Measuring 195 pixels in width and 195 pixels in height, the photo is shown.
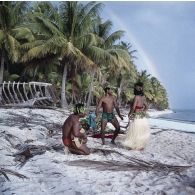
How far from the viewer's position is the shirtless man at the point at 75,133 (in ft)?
21.7

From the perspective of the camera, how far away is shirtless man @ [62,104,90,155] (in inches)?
261

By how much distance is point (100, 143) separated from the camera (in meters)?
8.62

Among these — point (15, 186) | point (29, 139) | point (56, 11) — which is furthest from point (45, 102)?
point (15, 186)

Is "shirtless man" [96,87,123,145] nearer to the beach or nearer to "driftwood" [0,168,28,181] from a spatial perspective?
the beach

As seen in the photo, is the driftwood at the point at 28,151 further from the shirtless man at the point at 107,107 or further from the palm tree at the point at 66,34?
the palm tree at the point at 66,34

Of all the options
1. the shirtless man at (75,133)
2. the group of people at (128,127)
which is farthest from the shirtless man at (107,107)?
the shirtless man at (75,133)

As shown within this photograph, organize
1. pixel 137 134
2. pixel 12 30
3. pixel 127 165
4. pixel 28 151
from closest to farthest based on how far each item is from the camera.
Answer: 1. pixel 127 165
2. pixel 28 151
3. pixel 137 134
4. pixel 12 30

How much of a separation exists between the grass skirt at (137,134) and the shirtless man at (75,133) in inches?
55.0

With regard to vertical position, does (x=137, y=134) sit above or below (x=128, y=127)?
below

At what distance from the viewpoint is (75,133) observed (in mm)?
6609

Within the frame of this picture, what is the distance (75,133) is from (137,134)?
1.74m

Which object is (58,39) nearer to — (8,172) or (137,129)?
(137,129)

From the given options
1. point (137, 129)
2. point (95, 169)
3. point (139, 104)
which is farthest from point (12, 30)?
point (95, 169)

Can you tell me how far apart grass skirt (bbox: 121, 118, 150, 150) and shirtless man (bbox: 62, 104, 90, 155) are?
1.40 meters
